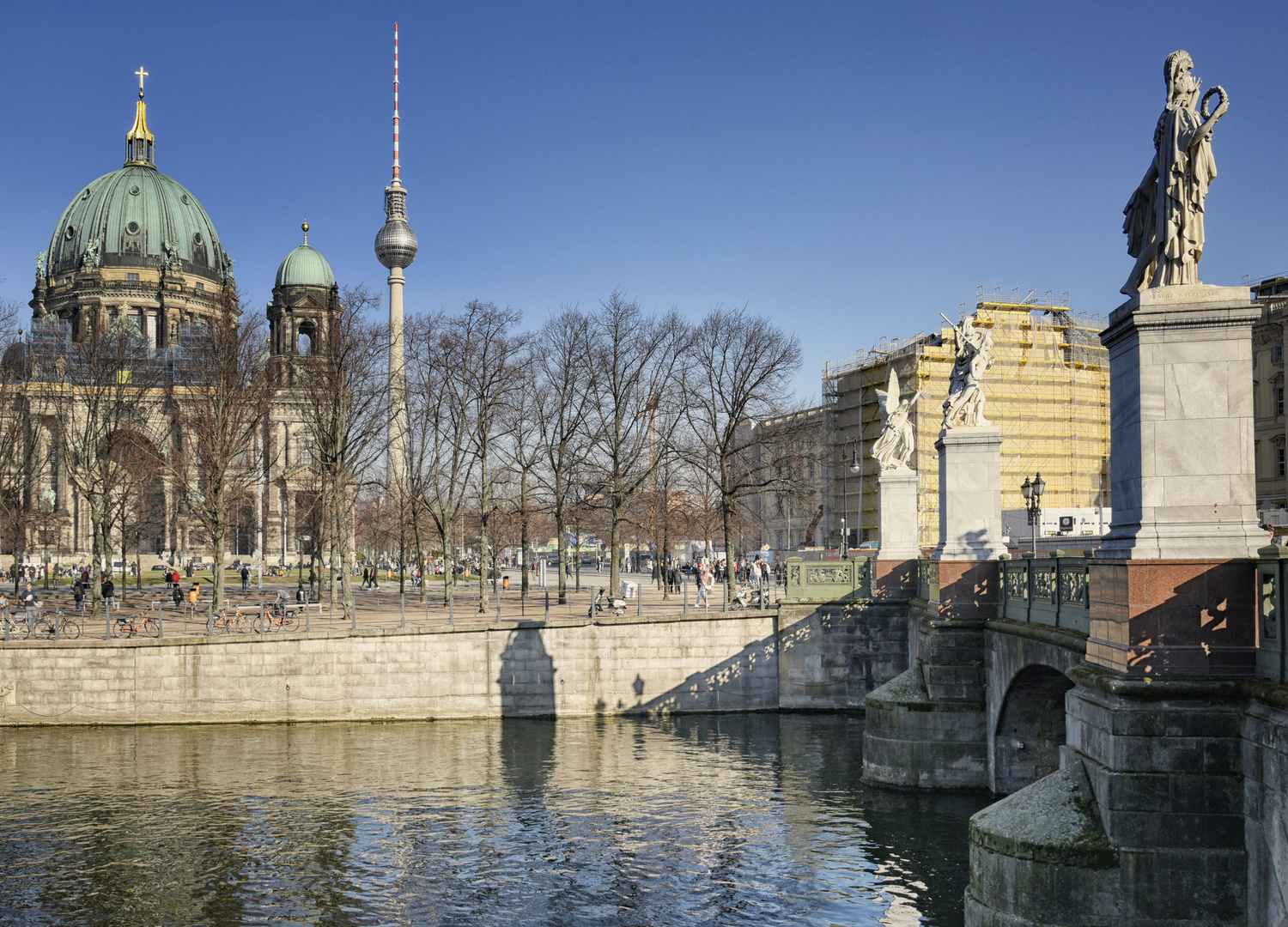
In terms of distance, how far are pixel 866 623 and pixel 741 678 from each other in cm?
411

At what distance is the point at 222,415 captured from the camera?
41.5 meters

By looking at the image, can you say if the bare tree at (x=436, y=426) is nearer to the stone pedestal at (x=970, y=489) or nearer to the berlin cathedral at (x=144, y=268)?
the stone pedestal at (x=970, y=489)

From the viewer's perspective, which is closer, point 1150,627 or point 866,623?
point 1150,627

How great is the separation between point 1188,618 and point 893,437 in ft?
70.7

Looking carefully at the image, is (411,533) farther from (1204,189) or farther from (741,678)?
(1204,189)

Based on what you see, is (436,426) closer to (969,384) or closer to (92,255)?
(969,384)

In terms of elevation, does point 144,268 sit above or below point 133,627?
above

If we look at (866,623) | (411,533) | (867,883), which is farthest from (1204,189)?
(411,533)

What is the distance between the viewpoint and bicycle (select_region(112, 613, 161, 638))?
3341cm

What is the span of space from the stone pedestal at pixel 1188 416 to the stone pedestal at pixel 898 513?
19.7 metres

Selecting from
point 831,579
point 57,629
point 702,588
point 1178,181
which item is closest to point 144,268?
point 57,629

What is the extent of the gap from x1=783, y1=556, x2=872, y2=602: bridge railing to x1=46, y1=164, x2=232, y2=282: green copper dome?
294ft

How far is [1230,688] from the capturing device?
1075cm

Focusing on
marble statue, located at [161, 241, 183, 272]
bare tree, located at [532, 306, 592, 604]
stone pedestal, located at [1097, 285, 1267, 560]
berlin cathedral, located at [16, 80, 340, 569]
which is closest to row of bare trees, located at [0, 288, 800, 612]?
bare tree, located at [532, 306, 592, 604]
